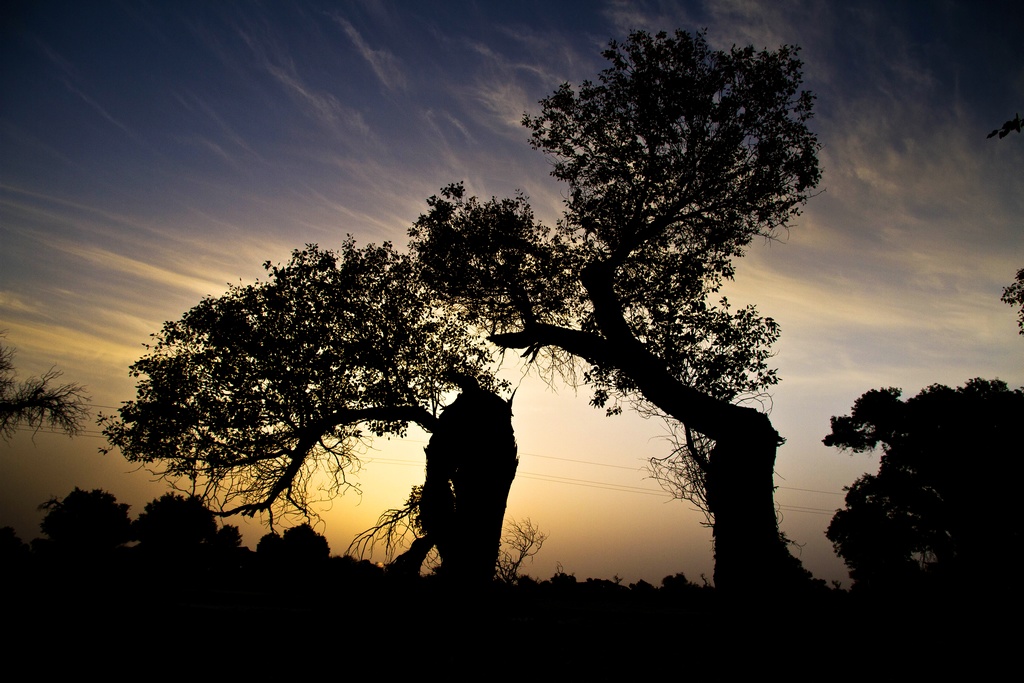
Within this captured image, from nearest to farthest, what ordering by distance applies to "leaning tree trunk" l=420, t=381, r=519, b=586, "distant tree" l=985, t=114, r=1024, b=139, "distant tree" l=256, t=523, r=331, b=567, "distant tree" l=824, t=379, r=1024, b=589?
"distant tree" l=985, t=114, r=1024, b=139 → "leaning tree trunk" l=420, t=381, r=519, b=586 → "distant tree" l=256, t=523, r=331, b=567 → "distant tree" l=824, t=379, r=1024, b=589

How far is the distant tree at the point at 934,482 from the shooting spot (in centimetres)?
2608

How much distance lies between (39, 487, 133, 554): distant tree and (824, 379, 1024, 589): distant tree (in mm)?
46884

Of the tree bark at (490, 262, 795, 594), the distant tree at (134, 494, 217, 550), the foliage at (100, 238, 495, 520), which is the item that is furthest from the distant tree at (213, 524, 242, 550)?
the tree bark at (490, 262, 795, 594)

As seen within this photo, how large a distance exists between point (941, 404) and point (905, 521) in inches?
284

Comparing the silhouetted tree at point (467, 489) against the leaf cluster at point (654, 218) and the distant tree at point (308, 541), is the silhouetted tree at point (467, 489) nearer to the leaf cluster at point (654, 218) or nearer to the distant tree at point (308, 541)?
the leaf cluster at point (654, 218)

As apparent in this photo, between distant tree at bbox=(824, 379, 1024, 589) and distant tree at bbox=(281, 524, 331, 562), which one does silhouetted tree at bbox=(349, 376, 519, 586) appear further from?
distant tree at bbox=(824, 379, 1024, 589)

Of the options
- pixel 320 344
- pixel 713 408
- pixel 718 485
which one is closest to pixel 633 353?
pixel 713 408

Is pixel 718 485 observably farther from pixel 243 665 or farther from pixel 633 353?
pixel 243 665

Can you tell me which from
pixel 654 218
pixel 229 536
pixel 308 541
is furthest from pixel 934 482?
pixel 229 536

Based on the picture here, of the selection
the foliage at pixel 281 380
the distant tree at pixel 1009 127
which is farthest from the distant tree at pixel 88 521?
the distant tree at pixel 1009 127

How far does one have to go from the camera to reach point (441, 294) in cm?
1639

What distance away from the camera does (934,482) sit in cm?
2875

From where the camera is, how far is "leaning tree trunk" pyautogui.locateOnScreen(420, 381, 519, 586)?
37.2ft

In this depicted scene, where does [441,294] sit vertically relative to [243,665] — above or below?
above
